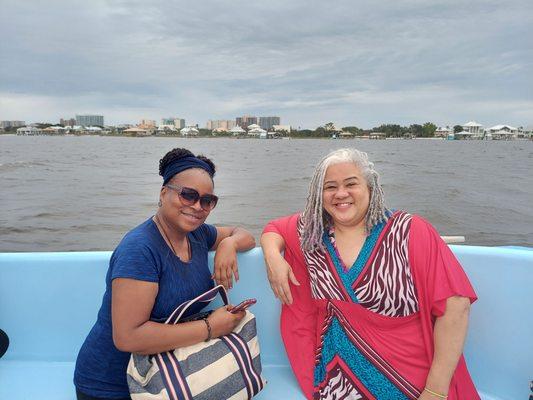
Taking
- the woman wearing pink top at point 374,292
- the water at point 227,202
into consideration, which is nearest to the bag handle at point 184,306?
the woman wearing pink top at point 374,292

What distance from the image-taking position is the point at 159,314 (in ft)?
5.54

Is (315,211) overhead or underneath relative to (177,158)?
underneath

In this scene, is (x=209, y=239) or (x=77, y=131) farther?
(x=77, y=131)

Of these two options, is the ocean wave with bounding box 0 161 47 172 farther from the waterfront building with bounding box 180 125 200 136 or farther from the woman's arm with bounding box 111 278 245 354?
the waterfront building with bounding box 180 125 200 136

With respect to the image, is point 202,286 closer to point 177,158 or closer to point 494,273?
point 177,158

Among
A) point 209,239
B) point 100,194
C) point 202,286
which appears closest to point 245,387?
point 202,286

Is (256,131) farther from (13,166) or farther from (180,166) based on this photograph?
(180,166)

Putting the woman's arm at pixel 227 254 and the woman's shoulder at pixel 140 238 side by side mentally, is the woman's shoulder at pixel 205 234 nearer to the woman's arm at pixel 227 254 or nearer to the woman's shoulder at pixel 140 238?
the woman's arm at pixel 227 254

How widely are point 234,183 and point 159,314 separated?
572 inches

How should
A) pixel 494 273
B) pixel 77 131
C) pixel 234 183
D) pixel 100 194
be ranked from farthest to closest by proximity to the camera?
pixel 77 131, pixel 234 183, pixel 100 194, pixel 494 273

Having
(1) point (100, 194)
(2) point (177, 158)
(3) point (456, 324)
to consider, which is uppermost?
(2) point (177, 158)

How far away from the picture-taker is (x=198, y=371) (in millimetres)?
1666

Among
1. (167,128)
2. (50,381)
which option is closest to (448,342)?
(50,381)

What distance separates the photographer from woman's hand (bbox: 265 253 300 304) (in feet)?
6.42
